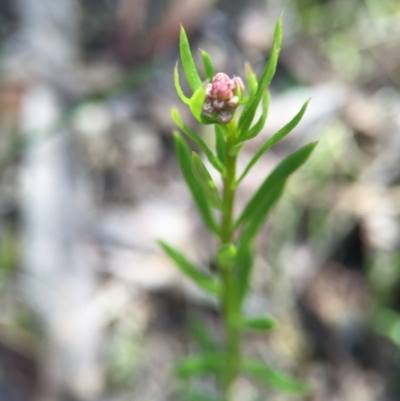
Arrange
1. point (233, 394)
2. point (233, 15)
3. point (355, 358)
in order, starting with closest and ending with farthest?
point (233, 394) < point (355, 358) < point (233, 15)

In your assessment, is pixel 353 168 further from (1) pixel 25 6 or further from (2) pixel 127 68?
(1) pixel 25 6

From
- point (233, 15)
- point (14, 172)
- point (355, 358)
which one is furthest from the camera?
point (233, 15)

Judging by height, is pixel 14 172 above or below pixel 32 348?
above

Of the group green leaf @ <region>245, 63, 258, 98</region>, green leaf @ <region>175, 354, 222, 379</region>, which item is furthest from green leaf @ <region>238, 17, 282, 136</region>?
green leaf @ <region>175, 354, 222, 379</region>

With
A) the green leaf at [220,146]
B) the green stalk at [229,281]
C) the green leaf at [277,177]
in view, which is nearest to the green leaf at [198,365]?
the green stalk at [229,281]

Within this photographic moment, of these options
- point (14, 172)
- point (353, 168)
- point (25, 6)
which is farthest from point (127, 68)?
point (353, 168)

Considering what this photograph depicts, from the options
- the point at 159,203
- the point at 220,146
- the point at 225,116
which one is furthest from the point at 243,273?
the point at 159,203

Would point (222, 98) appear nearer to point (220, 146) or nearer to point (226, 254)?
point (220, 146)
